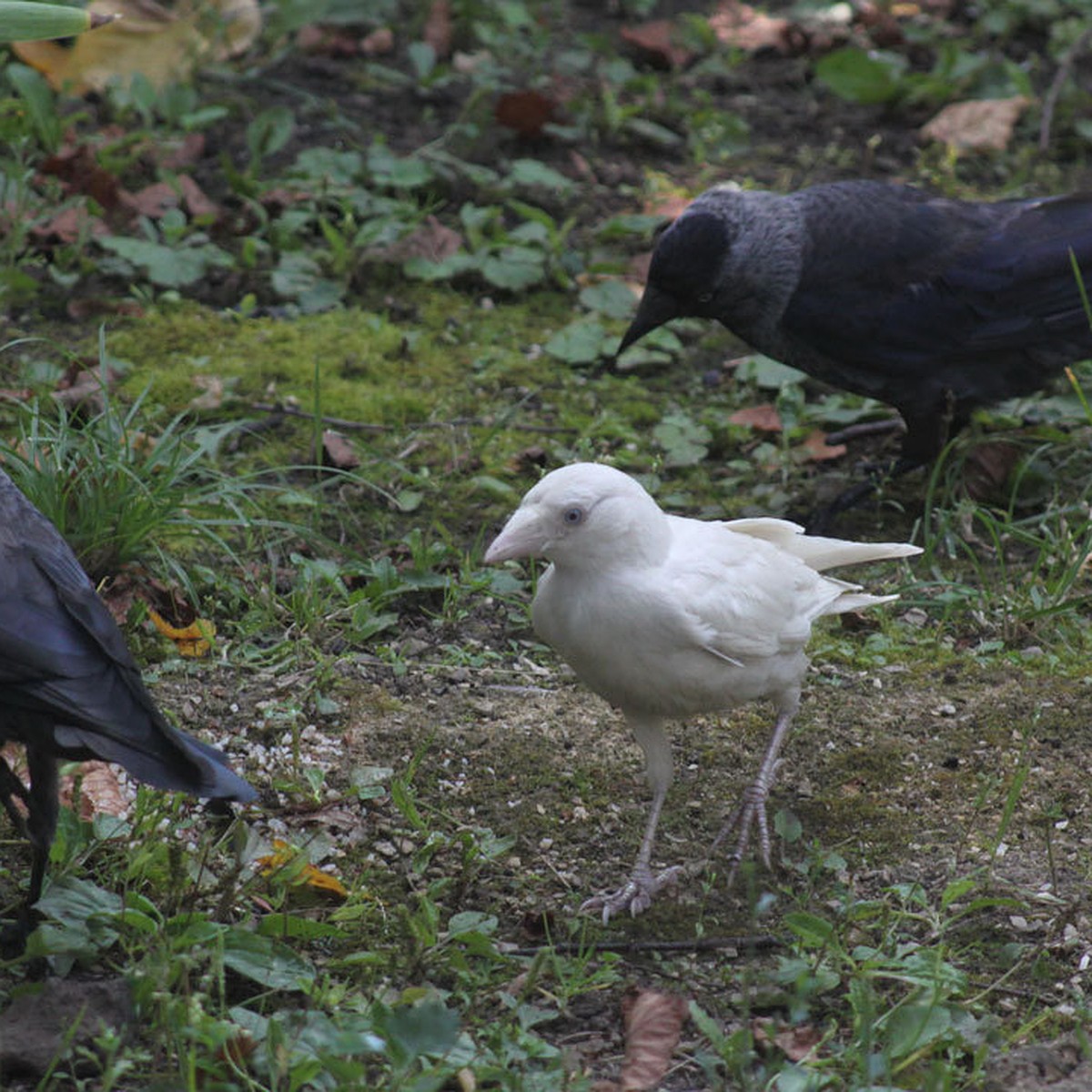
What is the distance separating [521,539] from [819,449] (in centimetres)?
261

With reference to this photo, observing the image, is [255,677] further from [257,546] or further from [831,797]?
[831,797]

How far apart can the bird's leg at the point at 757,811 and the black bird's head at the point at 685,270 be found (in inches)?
82.5

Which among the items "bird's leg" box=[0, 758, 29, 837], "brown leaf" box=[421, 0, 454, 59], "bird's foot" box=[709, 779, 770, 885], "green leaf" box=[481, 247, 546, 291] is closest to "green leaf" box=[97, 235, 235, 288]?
"green leaf" box=[481, 247, 546, 291]

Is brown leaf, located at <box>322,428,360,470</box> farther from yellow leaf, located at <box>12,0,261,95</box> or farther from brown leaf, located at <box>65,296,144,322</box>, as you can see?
yellow leaf, located at <box>12,0,261,95</box>

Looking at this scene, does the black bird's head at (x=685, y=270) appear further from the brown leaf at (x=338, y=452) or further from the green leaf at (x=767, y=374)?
the brown leaf at (x=338, y=452)

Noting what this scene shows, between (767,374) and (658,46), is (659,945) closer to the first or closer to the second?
(767,374)

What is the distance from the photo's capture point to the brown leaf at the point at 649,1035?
3016mm

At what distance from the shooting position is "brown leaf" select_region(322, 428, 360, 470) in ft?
17.6

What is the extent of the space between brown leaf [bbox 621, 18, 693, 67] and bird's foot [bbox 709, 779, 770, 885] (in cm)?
544

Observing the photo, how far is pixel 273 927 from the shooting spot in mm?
3268

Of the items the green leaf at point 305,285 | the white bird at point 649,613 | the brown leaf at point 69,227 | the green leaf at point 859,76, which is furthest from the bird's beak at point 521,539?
the green leaf at point 859,76

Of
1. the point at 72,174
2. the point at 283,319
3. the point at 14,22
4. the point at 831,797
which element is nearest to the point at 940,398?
the point at 831,797

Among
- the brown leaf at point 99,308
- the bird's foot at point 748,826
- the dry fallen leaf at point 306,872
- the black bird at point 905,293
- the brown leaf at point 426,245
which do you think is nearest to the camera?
the dry fallen leaf at point 306,872

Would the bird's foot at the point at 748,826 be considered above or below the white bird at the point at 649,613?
below
